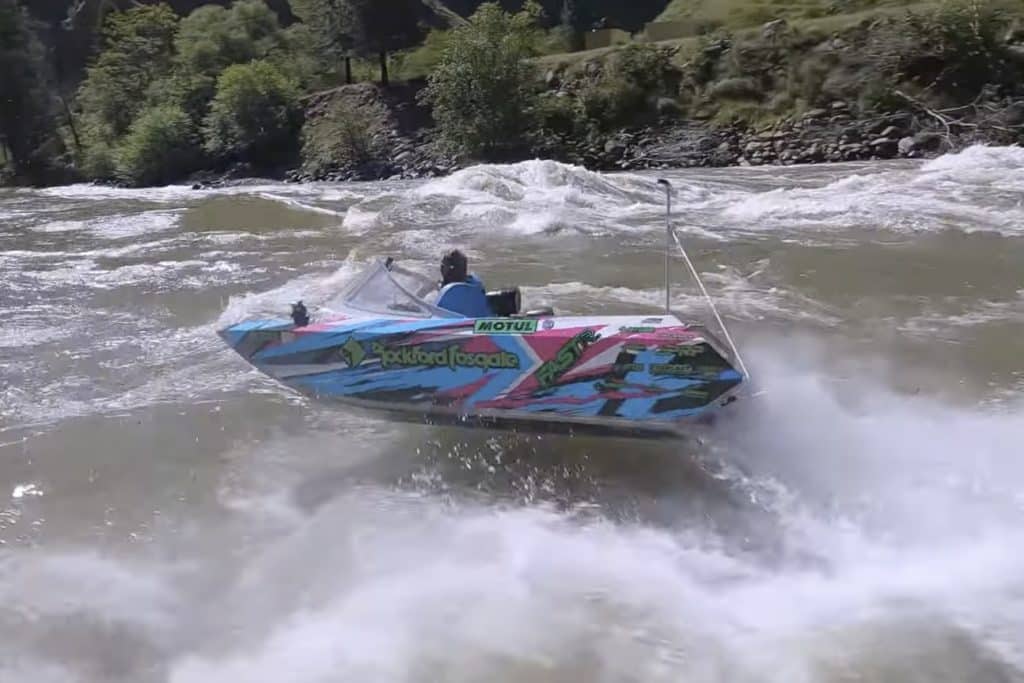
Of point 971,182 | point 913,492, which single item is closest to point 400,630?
point 913,492

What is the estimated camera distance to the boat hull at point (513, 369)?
21.7 feet

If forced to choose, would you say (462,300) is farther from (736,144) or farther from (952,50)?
(952,50)

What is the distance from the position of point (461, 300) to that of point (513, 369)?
1.00 metres

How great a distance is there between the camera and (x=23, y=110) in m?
42.5

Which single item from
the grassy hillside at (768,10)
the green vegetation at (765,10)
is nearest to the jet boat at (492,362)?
the green vegetation at (765,10)

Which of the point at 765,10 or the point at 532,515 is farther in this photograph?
the point at 765,10

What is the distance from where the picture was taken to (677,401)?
664cm

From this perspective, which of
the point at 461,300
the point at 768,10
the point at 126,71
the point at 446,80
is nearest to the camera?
the point at 461,300

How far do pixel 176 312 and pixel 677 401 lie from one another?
7960mm

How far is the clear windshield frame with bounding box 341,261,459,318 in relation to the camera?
25.0ft

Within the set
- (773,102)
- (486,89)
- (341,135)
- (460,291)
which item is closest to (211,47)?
(341,135)

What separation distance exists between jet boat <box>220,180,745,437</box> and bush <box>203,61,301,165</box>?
97.7 feet

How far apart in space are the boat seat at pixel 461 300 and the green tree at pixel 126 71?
3854cm

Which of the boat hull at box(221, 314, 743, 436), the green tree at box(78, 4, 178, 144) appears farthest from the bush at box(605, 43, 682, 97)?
the boat hull at box(221, 314, 743, 436)
